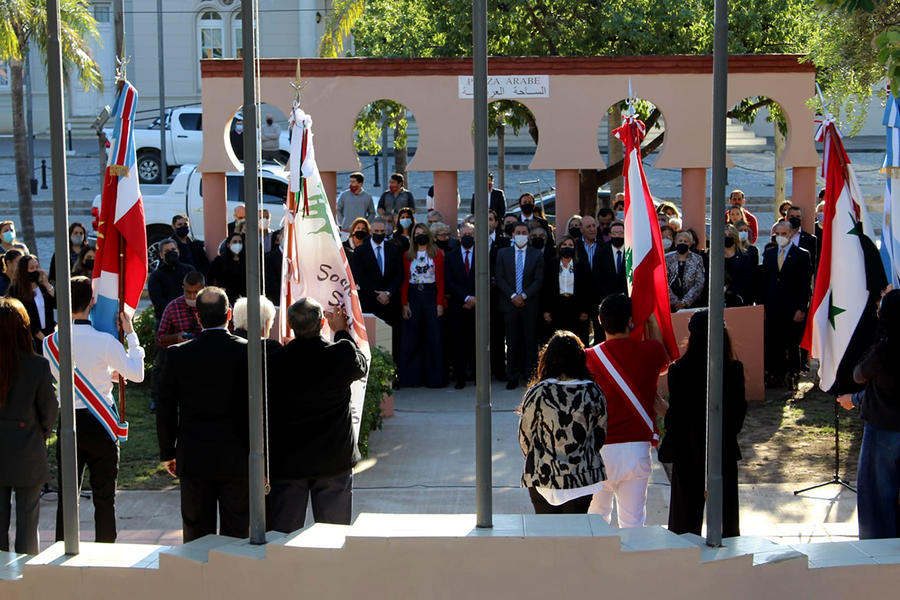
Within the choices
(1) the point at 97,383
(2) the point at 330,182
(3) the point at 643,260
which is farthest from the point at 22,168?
(3) the point at 643,260

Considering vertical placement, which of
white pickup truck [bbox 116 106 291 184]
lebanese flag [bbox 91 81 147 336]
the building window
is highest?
the building window

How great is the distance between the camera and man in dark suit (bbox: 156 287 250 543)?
646cm

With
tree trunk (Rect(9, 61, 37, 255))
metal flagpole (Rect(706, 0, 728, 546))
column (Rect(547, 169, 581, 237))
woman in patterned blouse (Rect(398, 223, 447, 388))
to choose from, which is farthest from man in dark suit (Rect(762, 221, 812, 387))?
tree trunk (Rect(9, 61, 37, 255))

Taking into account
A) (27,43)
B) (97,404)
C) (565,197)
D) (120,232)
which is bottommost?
(97,404)

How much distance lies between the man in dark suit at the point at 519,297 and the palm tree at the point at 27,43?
1054cm

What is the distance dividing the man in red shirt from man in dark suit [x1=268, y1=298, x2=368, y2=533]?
147 centimetres

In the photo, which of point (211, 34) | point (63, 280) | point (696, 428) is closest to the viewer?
point (63, 280)

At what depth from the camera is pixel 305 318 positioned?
6.57 metres

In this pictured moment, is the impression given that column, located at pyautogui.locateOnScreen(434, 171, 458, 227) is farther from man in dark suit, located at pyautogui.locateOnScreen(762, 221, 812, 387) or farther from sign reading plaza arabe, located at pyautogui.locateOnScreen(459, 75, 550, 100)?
man in dark suit, located at pyautogui.locateOnScreen(762, 221, 812, 387)

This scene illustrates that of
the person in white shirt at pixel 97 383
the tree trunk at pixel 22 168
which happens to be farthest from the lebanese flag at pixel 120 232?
the tree trunk at pixel 22 168

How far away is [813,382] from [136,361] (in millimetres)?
8738

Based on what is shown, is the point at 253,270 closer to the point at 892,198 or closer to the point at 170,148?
the point at 892,198

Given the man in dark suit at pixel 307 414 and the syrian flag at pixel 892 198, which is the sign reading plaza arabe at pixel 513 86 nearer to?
the syrian flag at pixel 892 198

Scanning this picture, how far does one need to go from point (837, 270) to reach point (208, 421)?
4.69 meters
